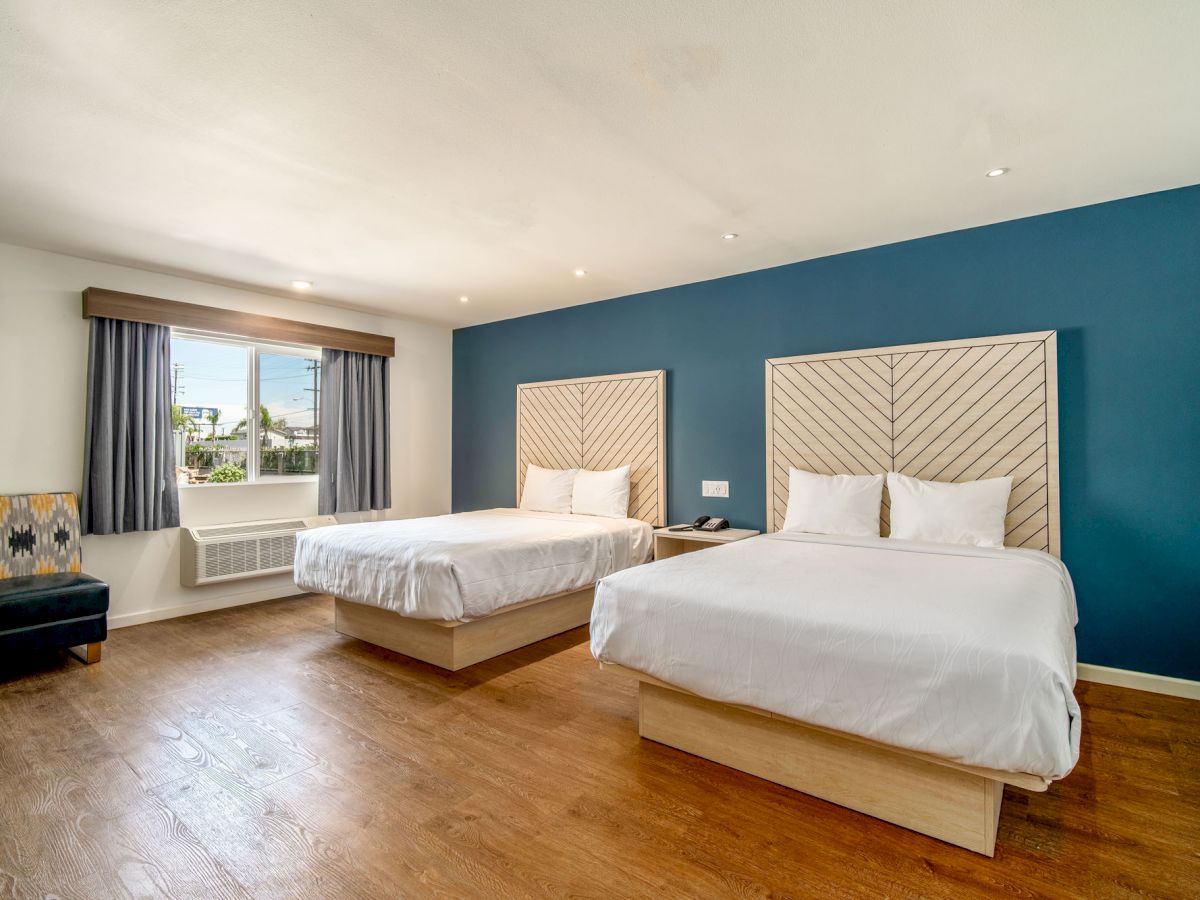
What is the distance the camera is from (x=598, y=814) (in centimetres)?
190

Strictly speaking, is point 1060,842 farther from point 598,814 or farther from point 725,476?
point 725,476

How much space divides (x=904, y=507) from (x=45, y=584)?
4.84 m

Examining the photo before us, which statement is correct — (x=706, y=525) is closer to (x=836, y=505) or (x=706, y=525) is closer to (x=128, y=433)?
(x=836, y=505)

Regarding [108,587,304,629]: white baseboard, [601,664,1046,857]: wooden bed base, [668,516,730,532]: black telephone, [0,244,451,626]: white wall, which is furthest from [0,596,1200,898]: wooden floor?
[668,516,730,532]: black telephone

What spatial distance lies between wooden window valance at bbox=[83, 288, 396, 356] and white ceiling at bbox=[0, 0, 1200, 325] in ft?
1.22

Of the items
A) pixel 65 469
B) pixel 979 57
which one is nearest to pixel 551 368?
pixel 65 469

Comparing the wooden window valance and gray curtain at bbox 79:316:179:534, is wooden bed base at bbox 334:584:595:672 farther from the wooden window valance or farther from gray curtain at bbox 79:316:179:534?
the wooden window valance

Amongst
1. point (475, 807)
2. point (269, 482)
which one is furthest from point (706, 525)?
point (269, 482)

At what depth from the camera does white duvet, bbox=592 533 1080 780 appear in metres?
1.55

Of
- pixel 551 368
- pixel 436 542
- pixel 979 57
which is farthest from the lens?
pixel 551 368

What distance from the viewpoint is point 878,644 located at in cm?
175

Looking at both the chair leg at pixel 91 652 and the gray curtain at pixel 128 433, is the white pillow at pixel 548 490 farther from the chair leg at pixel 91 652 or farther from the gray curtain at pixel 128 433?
the chair leg at pixel 91 652

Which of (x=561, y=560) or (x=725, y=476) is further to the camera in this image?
(x=725, y=476)

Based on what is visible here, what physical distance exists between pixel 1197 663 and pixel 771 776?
7.91 ft
